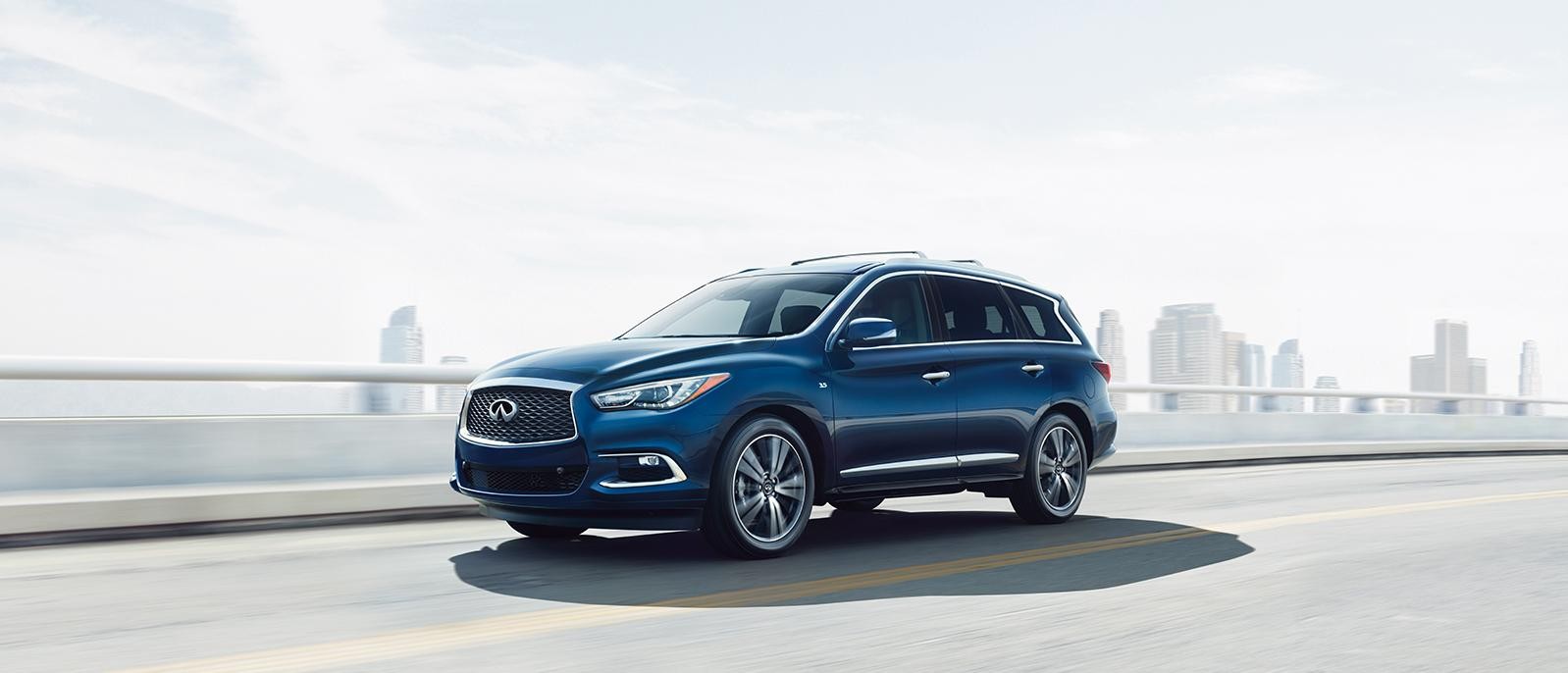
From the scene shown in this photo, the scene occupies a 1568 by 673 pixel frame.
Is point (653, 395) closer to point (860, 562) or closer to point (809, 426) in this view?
point (809, 426)

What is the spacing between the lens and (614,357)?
7.93 meters

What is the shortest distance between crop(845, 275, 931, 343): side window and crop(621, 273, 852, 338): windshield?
0.21m

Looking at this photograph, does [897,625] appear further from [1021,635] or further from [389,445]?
[389,445]

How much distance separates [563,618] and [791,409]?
2413 millimetres

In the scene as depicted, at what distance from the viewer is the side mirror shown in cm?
846

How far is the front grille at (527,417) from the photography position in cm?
772

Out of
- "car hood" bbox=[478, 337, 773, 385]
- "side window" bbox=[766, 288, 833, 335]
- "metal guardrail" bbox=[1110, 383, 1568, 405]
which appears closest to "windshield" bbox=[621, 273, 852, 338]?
"side window" bbox=[766, 288, 833, 335]

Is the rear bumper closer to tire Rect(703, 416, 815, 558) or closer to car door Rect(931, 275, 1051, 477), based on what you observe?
car door Rect(931, 275, 1051, 477)

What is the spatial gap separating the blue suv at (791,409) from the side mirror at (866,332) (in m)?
0.01

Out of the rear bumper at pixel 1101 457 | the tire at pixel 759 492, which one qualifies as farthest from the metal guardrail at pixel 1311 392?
the tire at pixel 759 492

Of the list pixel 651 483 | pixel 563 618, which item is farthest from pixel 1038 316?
pixel 563 618

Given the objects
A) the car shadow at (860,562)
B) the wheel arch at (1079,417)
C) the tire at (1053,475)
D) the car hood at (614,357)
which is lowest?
the car shadow at (860,562)

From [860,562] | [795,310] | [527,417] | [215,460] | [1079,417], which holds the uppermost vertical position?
[795,310]

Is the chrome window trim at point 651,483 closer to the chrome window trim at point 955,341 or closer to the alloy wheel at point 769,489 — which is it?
the alloy wheel at point 769,489
